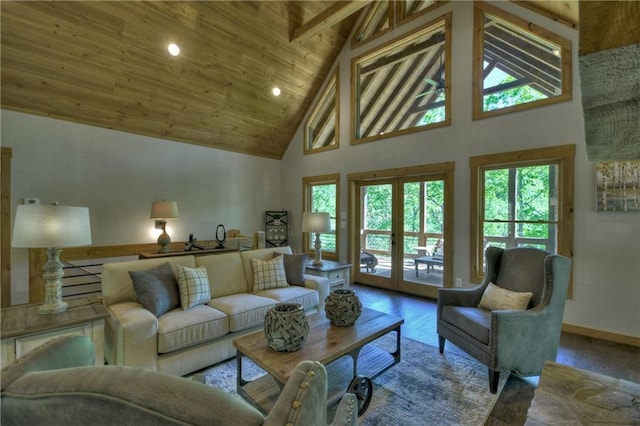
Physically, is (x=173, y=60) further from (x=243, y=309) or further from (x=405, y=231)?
(x=405, y=231)

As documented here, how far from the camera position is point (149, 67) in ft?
13.1

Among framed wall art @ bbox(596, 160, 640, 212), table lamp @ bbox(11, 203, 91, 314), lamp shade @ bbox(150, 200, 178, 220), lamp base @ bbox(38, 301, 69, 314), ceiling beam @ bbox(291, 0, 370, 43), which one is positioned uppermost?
ceiling beam @ bbox(291, 0, 370, 43)

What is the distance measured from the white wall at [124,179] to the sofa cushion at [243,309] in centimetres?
276

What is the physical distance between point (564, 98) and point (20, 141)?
6.73 meters

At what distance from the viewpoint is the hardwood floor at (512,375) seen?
1.98 metres

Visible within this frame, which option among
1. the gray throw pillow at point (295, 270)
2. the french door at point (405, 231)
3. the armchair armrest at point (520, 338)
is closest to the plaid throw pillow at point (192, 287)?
the gray throw pillow at point (295, 270)

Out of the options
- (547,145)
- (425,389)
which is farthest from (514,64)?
(425,389)

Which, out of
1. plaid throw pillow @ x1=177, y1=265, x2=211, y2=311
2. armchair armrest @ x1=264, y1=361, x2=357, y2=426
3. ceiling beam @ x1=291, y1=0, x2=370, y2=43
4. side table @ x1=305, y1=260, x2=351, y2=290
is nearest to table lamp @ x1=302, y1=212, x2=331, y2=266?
side table @ x1=305, y1=260, x2=351, y2=290

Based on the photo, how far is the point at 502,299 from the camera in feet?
8.18

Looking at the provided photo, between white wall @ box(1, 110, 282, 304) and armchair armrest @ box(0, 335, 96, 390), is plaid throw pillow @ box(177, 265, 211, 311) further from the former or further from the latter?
white wall @ box(1, 110, 282, 304)

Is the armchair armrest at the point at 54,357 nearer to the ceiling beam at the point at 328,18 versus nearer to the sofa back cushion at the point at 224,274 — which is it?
the sofa back cushion at the point at 224,274

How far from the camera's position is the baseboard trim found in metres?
2.93

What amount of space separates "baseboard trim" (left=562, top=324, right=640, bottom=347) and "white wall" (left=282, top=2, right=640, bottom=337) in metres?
0.04

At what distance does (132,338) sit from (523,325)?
2856mm
